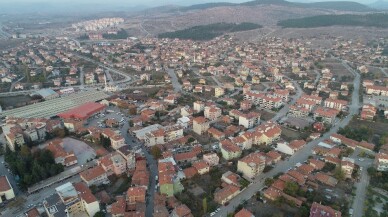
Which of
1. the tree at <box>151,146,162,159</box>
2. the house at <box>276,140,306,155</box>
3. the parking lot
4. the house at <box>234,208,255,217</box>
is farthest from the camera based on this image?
the house at <box>276,140,306,155</box>

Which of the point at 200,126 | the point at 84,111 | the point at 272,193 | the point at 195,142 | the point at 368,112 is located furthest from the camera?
the point at 84,111

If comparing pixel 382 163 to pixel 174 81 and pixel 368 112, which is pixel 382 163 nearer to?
pixel 368 112

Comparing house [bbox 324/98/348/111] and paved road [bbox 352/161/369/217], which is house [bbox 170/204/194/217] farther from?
house [bbox 324/98/348/111]

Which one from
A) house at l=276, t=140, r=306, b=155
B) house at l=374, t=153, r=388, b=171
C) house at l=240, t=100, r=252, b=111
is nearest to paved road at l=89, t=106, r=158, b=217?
house at l=276, t=140, r=306, b=155

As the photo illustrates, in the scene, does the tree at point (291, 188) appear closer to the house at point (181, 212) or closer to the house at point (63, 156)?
the house at point (181, 212)

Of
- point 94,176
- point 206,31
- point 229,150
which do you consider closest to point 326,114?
point 229,150

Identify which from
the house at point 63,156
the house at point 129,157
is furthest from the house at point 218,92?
the house at point 63,156
